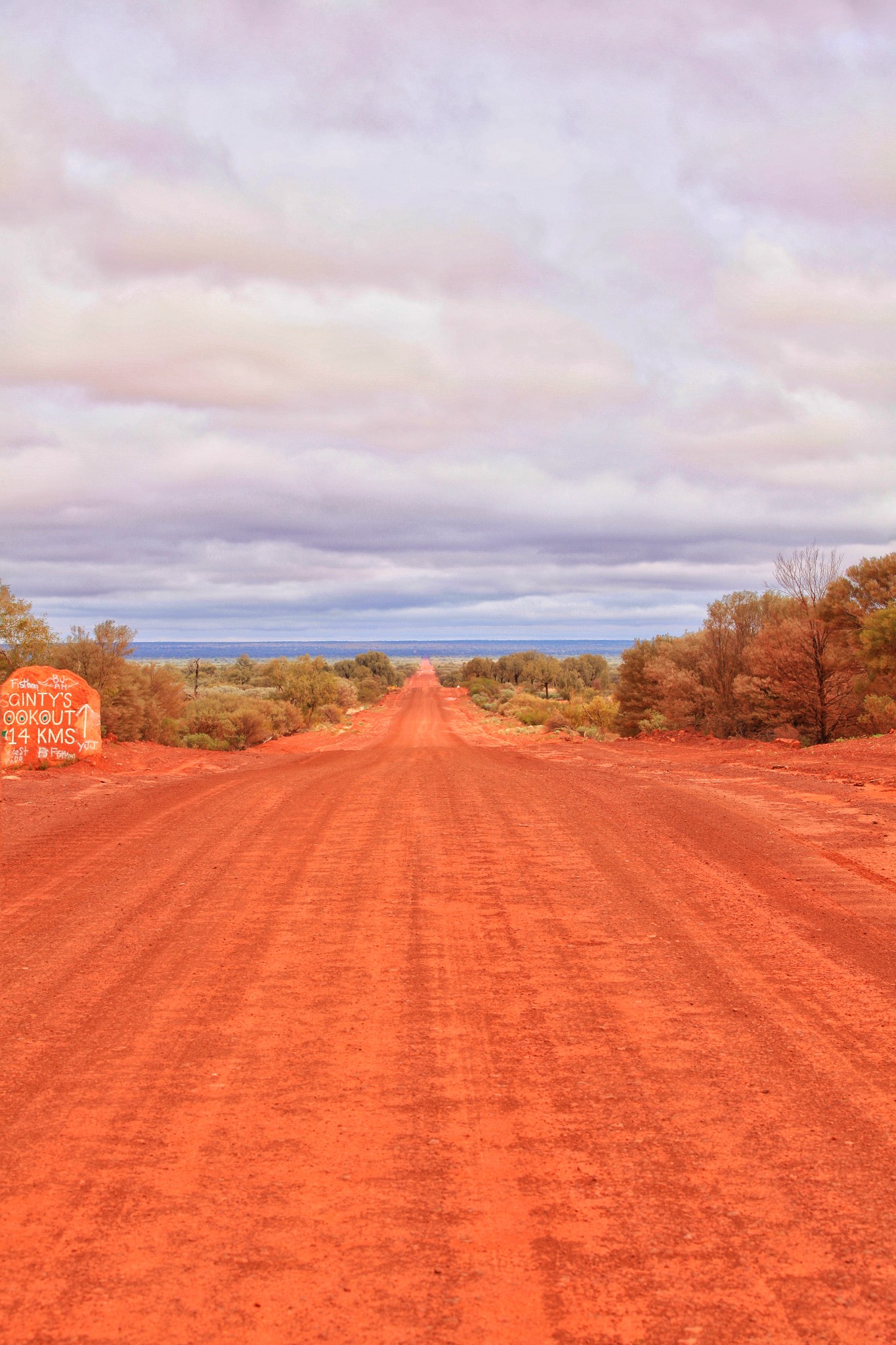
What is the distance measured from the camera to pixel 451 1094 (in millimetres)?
4863

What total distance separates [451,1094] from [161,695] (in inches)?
1156

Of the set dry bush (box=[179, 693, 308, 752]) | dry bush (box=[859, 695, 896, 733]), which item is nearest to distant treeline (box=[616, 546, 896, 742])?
dry bush (box=[859, 695, 896, 733])

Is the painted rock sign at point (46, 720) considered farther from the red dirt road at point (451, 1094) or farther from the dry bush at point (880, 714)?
the dry bush at point (880, 714)

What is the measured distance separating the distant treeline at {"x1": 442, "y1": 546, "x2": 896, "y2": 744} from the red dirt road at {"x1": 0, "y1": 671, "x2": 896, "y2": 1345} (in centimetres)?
1662

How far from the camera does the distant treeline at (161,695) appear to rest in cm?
2602

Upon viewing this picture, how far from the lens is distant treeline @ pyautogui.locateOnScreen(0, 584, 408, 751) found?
85.4 ft

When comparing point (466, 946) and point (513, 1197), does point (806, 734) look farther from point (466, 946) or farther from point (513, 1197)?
point (513, 1197)

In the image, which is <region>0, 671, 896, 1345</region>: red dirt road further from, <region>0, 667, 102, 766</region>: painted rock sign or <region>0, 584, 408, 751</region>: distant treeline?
<region>0, 584, 408, 751</region>: distant treeline

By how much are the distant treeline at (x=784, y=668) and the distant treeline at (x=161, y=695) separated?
1436cm

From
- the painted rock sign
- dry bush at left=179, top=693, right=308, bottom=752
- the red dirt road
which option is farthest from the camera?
dry bush at left=179, top=693, right=308, bottom=752

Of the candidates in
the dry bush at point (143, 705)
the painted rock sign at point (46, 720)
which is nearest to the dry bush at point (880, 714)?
the painted rock sign at point (46, 720)

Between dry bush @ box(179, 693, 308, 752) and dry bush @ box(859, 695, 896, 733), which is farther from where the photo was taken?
dry bush @ box(179, 693, 308, 752)

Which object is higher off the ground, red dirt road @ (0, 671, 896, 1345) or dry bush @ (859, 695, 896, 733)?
dry bush @ (859, 695, 896, 733)

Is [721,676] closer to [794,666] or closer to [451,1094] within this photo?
[794,666]
